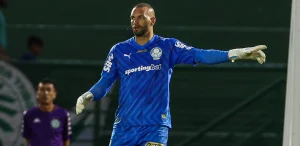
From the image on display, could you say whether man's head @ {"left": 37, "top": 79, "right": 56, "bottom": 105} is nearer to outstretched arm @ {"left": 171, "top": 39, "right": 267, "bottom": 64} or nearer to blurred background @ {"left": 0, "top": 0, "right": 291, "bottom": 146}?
blurred background @ {"left": 0, "top": 0, "right": 291, "bottom": 146}

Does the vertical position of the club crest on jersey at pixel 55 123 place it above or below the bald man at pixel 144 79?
below

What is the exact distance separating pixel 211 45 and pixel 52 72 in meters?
3.04

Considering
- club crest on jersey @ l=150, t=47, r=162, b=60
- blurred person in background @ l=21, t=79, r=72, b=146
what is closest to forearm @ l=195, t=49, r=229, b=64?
club crest on jersey @ l=150, t=47, r=162, b=60

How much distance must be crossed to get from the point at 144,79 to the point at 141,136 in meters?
0.51

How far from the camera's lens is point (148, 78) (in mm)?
7895

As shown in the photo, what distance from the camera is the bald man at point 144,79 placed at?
25.5 ft

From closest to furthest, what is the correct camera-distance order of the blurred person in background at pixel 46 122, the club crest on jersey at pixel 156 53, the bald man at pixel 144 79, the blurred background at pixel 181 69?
the bald man at pixel 144 79, the club crest on jersey at pixel 156 53, the blurred person in background at pixel 46 122, the blurred background at pixel 181 69

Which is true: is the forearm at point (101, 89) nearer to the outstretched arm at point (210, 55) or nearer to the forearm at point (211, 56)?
the outstretched arm at point (210, 55)

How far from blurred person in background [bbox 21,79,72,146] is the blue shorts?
15.4ft

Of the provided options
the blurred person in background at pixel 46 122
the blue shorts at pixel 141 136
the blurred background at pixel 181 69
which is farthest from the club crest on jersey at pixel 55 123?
the blue shorts at pixel 141 136

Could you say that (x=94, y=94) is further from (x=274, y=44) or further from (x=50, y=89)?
(x=274, y=44)

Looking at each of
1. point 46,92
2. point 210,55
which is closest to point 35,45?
point 46,92

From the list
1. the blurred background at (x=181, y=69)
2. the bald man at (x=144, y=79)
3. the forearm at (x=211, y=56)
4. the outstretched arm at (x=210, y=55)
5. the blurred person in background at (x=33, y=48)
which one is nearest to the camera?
the outstretched arm at (x=210, y=55)

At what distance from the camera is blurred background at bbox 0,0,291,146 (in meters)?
13.7
